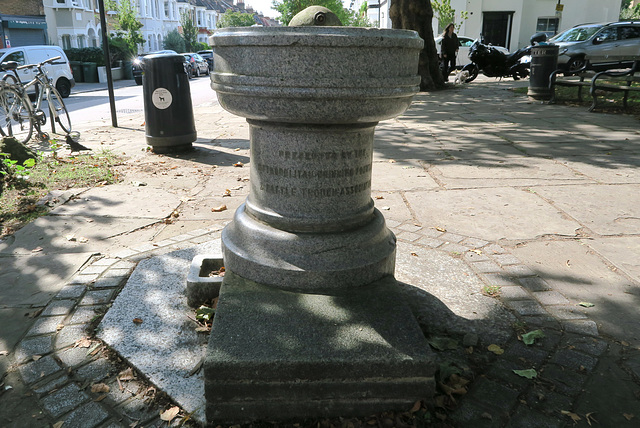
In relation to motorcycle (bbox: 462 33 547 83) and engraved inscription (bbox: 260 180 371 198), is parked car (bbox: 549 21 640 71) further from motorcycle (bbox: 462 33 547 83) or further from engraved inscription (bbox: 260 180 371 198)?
engraved inscription (bbox: 260 180 371 198)

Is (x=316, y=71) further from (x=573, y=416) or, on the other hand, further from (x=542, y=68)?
(x=542, y=68)

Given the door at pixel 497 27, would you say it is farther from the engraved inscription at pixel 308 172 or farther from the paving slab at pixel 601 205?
the engraved inscription at pixel 308 172

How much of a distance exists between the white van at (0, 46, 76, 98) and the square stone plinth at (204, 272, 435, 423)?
17.6 meters

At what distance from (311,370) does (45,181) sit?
500cm

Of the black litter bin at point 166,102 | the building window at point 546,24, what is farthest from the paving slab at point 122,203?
the building window at point 546,24

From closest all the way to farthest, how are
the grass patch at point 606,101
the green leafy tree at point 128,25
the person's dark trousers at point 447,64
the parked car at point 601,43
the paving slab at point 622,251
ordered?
1. the paving slab at point 622,251
2. the grass patch at point 606,101
3. the person's dark trousers at point 447,64
4. the parked car at point 601,43
5. the green leafy tree at point 128,25

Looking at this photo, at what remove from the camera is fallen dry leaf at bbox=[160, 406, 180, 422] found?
6.87ft

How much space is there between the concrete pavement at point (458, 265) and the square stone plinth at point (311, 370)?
26 centimetres

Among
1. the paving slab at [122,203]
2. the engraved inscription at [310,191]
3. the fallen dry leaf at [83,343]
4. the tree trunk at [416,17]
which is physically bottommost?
the fallen dry leaf at [83,343]

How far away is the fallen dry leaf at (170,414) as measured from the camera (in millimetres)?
2094

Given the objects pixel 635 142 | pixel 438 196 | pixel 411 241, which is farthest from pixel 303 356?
pixel 635 142

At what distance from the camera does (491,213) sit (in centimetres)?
461

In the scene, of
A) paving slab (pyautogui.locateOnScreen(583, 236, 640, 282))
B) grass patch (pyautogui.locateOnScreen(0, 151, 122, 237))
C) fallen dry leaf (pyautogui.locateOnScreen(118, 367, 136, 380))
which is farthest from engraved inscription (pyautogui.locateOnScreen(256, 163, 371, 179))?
grass patch (pyautogui.locateOnScreen(0, 151, 122, 237))

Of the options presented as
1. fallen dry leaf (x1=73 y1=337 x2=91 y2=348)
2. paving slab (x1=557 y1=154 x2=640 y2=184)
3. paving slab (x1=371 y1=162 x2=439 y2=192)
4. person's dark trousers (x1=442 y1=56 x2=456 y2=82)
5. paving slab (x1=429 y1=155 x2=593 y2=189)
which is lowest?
fallen dry leaf (x1=73 y1=337 x2=91 y2=348)
